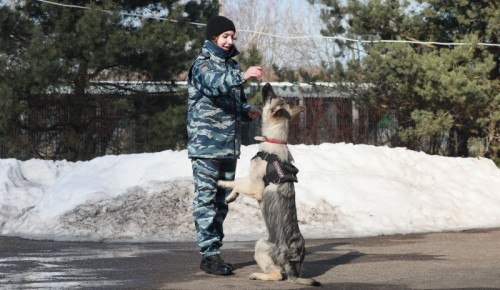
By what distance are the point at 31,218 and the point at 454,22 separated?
14.4 m

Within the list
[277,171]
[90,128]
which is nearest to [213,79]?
[277,171]

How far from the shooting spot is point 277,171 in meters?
8.48

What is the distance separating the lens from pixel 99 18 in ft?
77.3

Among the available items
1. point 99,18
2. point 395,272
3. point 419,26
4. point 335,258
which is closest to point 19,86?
point 99,18

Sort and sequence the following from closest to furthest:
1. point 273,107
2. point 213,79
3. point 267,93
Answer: point 273,107 < point 267,93 < point 213,79

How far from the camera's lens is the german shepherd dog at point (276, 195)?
330 inches

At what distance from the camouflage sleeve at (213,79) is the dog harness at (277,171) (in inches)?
28.7

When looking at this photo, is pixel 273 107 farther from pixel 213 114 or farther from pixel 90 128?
pixel 90 128

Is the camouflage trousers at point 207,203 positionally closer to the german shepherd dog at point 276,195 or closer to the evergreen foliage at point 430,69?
the german shepherd dog at point 276,195

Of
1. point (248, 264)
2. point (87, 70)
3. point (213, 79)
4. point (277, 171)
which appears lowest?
point (248, 264)

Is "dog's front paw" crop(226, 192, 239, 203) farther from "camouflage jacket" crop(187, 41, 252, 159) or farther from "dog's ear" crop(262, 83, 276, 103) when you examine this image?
"dog's ear" crop(262, 83, 276, 103)

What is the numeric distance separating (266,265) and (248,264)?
5.27ft

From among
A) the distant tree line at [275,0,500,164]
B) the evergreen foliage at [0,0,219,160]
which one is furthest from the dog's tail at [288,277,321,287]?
the evergreen foliage at [0,0,219,160]

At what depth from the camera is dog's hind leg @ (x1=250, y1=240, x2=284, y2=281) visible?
334 inches
